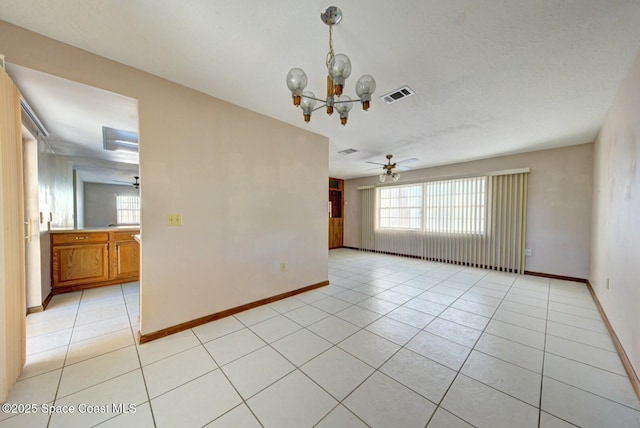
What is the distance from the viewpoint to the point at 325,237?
3.83 metres

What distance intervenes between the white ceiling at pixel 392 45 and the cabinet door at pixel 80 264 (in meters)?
2.23

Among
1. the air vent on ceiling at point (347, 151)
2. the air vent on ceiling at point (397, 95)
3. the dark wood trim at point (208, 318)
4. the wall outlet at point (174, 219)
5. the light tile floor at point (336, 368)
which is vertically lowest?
the light tile floor at point (336, 368)

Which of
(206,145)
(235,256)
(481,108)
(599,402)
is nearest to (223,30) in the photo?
(206,145)

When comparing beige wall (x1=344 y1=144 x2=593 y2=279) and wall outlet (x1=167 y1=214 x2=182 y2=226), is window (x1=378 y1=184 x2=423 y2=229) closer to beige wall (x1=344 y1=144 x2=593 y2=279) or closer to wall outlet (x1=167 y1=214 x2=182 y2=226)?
beige wall (x1=344 y1=144 x2=593 y2=279)

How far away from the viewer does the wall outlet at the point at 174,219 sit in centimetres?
228

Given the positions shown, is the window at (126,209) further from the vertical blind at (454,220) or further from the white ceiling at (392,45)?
the vertical blind at (454,220)

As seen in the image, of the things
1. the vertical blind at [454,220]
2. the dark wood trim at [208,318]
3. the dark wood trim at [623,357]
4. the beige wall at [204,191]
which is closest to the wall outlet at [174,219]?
the beige wall at [204,191]

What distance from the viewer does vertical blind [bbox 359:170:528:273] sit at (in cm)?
476

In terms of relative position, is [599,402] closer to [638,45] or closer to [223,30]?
[638,45]

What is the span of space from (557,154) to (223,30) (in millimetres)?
5750

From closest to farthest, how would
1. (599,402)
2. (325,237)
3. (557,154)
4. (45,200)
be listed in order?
(599,402) < (45,200) < (325,237) < (557,154)

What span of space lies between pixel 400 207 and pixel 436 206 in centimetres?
103

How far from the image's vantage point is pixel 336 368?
1801mm

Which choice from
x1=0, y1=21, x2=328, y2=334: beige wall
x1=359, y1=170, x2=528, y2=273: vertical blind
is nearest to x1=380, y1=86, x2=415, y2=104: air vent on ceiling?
x1=0, y1=21, x2=328, y2=334: beige wall
